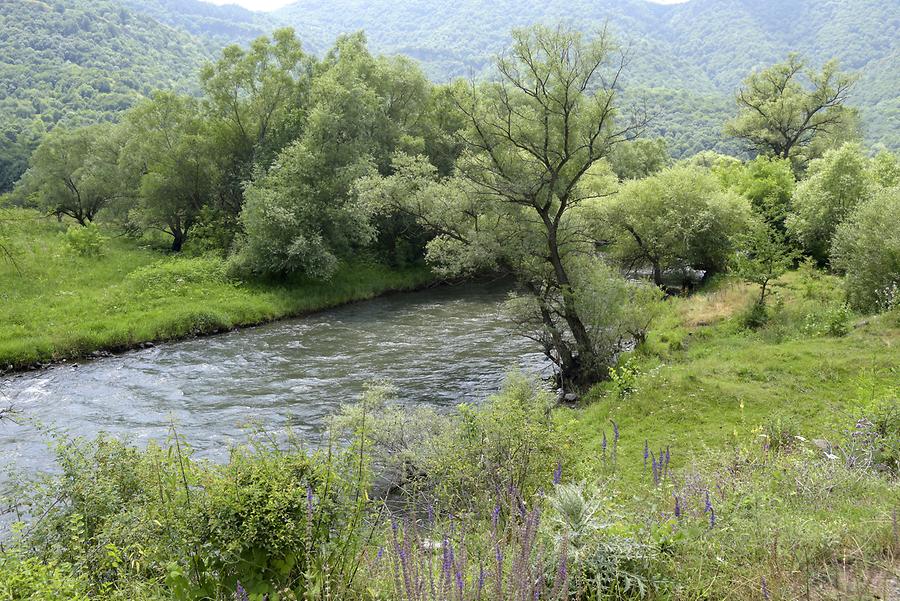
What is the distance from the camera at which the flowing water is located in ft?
52.3

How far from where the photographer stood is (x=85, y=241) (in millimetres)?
34219

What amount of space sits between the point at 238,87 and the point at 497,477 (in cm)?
4109

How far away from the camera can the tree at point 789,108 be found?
47475 millimetres

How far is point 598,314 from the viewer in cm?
1844

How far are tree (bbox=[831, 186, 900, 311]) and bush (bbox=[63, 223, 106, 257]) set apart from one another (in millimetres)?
38746

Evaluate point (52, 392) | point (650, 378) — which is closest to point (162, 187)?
point (52, 392)

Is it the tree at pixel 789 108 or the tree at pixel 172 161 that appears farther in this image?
the tree at pixel 789 108

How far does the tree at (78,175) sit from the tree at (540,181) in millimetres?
35413

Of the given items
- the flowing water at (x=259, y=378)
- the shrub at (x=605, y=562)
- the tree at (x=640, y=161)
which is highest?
the tree at (x=640, y=161)

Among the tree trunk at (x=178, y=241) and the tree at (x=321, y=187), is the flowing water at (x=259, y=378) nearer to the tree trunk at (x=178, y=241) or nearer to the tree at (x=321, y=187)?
the tree at (x=321, y=187)

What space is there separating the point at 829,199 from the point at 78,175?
53.2 m

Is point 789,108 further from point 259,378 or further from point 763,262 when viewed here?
point 259,378

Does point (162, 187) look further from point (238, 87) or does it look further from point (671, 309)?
point (671, 309)

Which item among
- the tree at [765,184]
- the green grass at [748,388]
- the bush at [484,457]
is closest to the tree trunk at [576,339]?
the green grass at [748,388]
